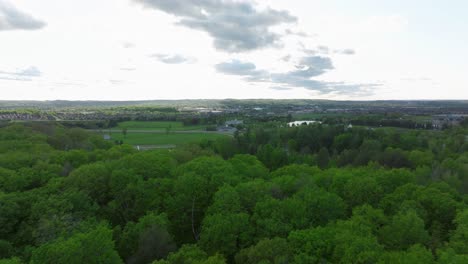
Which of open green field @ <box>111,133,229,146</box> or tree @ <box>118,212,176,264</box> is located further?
open green field @ <box>111,133,229,146</box>

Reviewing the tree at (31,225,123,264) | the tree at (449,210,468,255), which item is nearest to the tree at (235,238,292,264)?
the tree at (31,225,123,264)

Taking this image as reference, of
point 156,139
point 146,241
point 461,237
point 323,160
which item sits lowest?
point 323,160

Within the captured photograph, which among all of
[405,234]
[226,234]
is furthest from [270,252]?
[405,234]

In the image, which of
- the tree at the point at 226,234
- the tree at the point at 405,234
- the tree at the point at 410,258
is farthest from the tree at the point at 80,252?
the tree at the point at 405,234

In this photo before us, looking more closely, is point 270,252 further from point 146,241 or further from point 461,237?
point 461,237

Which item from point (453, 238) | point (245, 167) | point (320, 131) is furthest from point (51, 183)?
point (320, 131)

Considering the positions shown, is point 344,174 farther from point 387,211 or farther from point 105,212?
point 105,212

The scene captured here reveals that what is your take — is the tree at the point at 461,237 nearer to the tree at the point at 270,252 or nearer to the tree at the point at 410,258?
the tree at the point at 410,258

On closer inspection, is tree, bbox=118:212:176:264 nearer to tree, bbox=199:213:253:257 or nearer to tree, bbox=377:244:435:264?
tree, bbox=199:213:253:257
